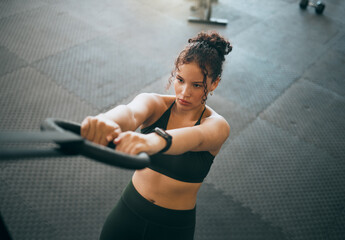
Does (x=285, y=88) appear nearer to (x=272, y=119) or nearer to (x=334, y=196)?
(x=272, y=119)

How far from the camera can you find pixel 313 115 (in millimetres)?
2945

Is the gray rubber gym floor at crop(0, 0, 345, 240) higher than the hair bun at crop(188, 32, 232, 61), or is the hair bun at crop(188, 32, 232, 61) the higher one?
the hair bun at crop(188, 32, 232, 61)

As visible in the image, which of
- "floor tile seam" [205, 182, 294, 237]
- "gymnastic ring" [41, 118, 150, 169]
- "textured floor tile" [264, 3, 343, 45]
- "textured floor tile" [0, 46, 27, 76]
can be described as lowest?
"floor tile seam" [205, 182, 294, 237]

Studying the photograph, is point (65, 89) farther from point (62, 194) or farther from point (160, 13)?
point (160, 13)

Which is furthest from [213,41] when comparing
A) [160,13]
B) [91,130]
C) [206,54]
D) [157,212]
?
[160,13]

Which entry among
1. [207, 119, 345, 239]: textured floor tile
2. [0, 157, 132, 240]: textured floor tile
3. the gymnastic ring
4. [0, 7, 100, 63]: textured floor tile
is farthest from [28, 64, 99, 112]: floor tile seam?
the gymnastic ring

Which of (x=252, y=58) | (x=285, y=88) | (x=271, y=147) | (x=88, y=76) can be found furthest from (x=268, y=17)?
(x=88, y=76)

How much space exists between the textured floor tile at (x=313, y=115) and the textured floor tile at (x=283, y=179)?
5.4 inches

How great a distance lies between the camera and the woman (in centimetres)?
109

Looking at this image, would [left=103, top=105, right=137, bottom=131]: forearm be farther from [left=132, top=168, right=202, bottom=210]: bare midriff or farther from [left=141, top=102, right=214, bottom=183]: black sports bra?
[left=132, top=168, right=202, bottom=210]: bare midriff

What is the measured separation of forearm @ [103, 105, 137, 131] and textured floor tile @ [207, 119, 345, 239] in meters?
1.38

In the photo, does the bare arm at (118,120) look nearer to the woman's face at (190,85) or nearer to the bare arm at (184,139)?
the bare arm at (184,139)

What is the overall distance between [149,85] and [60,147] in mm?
2599

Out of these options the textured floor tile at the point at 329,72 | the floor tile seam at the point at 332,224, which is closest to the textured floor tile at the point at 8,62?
the floor tile seam at the point at 332,224
